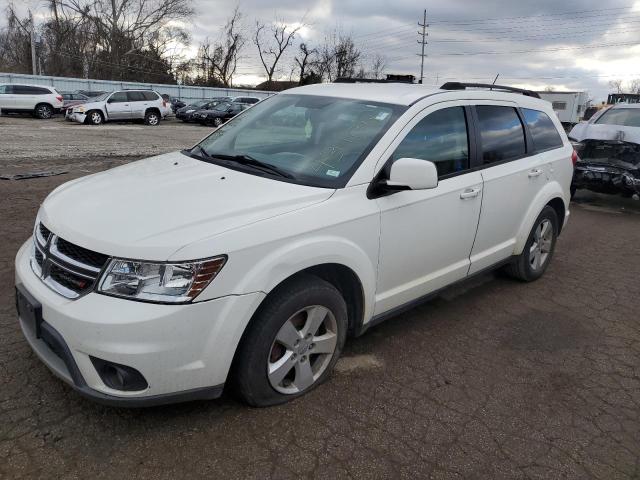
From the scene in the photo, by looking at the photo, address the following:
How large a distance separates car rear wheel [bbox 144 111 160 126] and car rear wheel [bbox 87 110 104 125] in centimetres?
237

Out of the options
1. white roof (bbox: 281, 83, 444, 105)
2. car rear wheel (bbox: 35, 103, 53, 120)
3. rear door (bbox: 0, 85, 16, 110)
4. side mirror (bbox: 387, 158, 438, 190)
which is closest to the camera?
side mirror (bbox: 387, 158, 438, 190)

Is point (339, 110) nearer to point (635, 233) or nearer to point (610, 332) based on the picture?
point (610, 332)

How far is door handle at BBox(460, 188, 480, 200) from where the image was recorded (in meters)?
3.64

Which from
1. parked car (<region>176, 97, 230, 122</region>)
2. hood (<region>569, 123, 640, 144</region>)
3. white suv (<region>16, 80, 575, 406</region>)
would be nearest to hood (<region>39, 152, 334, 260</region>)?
white suv (<region>16, 80, 575, 406</region>)

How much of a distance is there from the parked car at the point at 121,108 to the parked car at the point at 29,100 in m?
2.83

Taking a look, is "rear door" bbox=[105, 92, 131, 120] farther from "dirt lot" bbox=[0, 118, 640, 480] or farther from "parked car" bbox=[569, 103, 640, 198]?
"dirt lot" bbox=[0, 118, 640, 480]

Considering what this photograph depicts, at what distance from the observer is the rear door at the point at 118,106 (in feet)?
81.7

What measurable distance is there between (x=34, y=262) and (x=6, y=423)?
82 centimetres

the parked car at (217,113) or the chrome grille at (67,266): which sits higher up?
the parked car at (217,113)

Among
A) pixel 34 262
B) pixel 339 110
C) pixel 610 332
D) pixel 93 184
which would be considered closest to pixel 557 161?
pixel 610 332

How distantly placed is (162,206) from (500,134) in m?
2.81

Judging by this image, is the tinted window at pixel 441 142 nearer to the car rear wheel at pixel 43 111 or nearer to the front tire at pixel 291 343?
the front tire at pixel 291 343

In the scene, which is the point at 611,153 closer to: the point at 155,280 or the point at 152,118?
the point at 155,280

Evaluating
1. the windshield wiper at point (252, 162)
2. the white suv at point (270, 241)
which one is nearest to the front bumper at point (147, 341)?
the white suv at point (270, 241)
